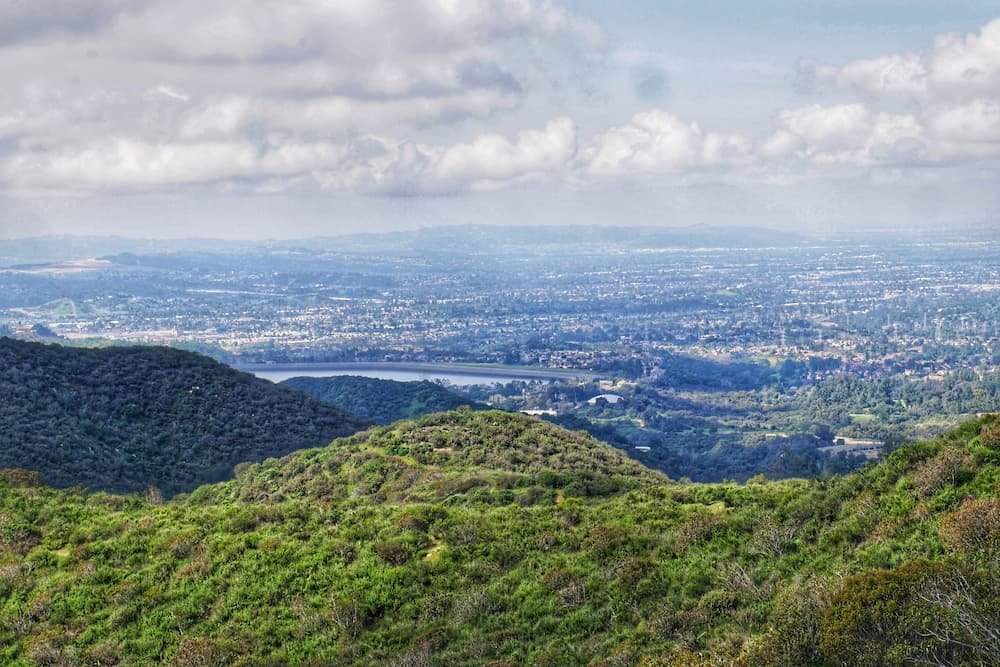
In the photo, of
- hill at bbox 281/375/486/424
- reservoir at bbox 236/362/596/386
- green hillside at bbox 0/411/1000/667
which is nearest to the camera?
green hillside at bbox 0/411/1000/667

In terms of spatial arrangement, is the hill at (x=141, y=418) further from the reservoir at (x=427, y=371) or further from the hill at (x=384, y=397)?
the reservoir at (x=427, y=371)

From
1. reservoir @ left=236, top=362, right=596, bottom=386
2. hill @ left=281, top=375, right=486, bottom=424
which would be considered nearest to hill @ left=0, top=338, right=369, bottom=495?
hill @ left=281, top=375, right=486, bottom=424

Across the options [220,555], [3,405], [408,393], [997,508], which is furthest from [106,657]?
[408,393]

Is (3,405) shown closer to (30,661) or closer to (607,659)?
(30,661)

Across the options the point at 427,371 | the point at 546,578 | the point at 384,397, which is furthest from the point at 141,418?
the point at 427,371

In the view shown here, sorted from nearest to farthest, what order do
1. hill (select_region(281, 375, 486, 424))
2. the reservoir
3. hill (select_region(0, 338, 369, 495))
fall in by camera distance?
hill (select_region(0, 338, 369, 495)) < hill (select_region(281, 375, 486, 424)) < the reservoir

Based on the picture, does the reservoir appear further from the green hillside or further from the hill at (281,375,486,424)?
the green hillside
